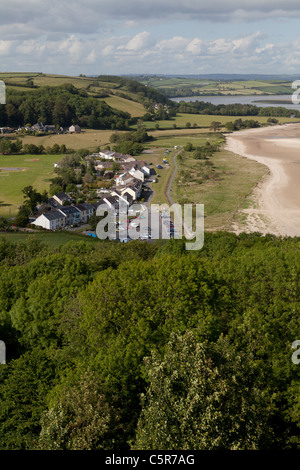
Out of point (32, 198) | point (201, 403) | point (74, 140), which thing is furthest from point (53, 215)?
point (74, 140)

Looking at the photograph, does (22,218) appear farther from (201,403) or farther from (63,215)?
(201,403)

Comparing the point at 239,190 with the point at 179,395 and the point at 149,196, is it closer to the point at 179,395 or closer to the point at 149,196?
the point at 149,196

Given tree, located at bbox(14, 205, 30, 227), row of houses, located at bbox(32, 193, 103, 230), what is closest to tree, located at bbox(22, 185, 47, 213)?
row of houses, located at bbox(32, 193, 103, 230)

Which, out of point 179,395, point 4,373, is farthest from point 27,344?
point 179,395

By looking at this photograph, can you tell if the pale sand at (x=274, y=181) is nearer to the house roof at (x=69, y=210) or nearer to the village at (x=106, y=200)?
the village at (x=106, y=200)

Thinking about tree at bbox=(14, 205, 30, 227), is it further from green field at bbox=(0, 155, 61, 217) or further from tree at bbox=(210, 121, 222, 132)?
tree at bbox=(210, 121, 222, 132)
